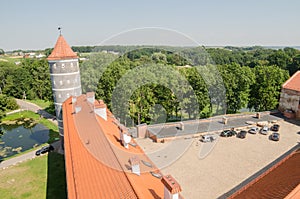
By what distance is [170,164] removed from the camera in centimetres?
2050

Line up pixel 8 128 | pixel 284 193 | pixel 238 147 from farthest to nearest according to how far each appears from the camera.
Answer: pixel 8 128 < pixel 238 147 < pixel 284 193

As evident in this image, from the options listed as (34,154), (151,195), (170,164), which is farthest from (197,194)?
(34,154)

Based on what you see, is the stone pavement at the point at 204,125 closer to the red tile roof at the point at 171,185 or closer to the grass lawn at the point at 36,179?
the grass lawn at the point at 36,179

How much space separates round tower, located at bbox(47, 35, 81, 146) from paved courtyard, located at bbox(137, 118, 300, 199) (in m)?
10.1

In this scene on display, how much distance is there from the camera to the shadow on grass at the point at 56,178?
16.8 metres

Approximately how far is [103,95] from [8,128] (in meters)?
18.8

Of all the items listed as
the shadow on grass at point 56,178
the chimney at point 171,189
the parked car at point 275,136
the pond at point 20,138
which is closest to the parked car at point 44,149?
the shadow on grass at point 56,178

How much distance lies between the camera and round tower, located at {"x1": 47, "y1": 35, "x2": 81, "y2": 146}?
75.9 feet

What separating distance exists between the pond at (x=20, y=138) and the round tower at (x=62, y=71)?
824 centimetres

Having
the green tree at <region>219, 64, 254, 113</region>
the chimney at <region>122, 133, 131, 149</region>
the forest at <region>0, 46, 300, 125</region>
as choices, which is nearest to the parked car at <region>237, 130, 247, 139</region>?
the forest at <region>0, 46, 300, 125</region>

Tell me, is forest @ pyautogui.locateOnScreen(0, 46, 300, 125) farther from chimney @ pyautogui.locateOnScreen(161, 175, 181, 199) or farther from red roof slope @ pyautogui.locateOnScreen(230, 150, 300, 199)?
chimney @ pyautogui.locateOnScreen(161, 175, 181, 199)

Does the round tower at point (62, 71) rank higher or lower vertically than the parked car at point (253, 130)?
higher

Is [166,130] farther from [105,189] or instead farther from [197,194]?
[105,189]

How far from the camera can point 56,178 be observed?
18969 millimetres
